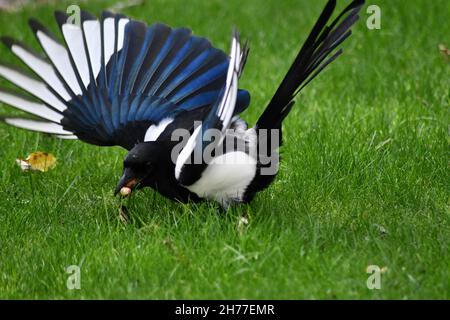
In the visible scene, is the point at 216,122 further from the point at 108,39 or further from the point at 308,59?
the point at 108,39

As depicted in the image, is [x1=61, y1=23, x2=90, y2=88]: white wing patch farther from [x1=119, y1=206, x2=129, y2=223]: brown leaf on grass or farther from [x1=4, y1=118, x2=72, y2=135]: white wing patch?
[x1=119, y1=206, x2=129, y2=223]: brown leaf on grass

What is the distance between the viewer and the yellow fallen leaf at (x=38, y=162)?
382cm

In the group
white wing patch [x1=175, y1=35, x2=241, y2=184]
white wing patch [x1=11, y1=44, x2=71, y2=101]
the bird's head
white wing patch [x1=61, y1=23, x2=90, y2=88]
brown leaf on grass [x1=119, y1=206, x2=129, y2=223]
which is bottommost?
brown leaf on grass [x1=119, y1=206, x2=129, y2=223]

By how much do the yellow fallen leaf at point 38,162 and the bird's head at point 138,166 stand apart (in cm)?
87

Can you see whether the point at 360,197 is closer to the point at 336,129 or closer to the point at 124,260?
the point at 336,129

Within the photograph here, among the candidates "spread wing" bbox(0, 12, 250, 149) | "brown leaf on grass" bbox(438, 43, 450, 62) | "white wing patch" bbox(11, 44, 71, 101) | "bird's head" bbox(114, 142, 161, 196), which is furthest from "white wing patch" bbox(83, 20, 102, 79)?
"brown leaf on grass" bbox(438, 43, 450, 62)

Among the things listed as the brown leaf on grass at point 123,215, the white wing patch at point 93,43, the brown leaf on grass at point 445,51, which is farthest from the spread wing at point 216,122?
the brown leaf on grass at point 445,51

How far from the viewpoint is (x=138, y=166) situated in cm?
304

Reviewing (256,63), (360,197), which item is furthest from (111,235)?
(256,63)

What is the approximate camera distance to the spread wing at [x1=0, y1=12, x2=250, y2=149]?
131 inches

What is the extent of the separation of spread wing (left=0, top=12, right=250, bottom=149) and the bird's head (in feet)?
0.86

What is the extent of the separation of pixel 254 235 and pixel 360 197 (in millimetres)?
625

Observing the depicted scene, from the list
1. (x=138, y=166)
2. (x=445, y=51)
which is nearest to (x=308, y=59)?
(x=138, y=166)

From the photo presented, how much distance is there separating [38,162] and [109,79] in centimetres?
66
